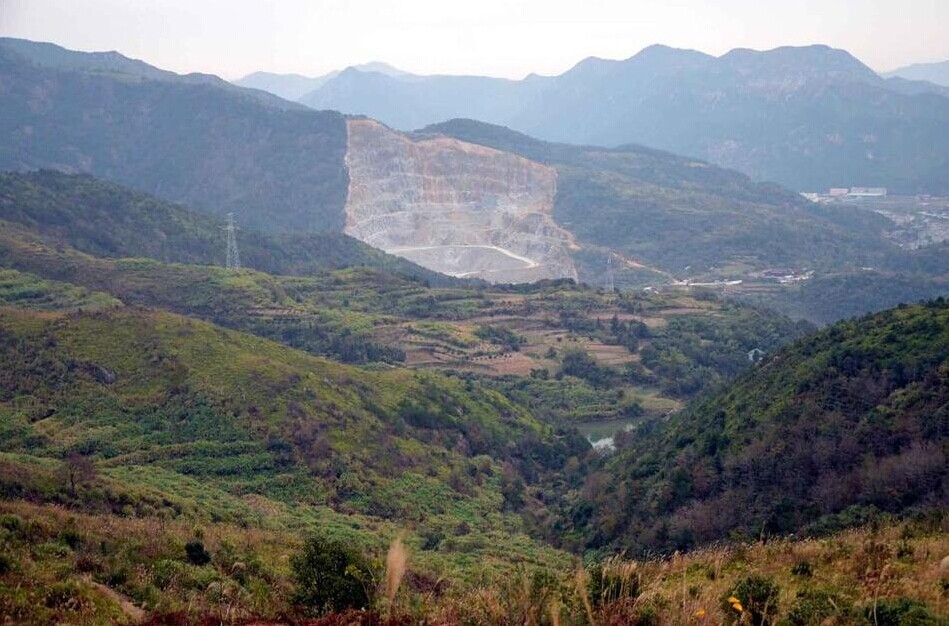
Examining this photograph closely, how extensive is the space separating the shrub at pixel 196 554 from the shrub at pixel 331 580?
4.03 m

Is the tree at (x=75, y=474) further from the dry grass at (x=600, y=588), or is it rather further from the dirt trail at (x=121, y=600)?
the dirt trail at (x=121, y=600)

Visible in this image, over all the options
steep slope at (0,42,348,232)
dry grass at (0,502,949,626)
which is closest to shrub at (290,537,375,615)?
dry grass at (0,502,949,626)

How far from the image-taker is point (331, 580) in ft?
38.1

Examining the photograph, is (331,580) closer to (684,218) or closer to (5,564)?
(5,564)

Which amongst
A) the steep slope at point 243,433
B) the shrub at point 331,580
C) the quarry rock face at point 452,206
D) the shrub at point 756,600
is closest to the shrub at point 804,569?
the shrub at point 756,600

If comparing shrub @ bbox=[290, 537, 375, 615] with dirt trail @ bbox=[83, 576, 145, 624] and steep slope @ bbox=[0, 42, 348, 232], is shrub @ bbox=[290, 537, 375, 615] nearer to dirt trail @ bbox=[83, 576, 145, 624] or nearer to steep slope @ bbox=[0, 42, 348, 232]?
dirt trail @ bbox=[83, 576, 145, 624]

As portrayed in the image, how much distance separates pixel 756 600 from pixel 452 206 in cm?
12959

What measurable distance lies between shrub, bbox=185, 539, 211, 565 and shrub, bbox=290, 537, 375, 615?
403 cm

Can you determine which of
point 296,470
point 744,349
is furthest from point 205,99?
point 296,470

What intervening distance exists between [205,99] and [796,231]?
341 ft

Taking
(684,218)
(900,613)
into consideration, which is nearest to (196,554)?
(900,613)

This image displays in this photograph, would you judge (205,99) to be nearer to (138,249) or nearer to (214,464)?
(138,249)

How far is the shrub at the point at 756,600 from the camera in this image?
957 centimetres

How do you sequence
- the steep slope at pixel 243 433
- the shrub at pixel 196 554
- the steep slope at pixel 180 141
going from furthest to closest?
the steep slope at pixel 180 141 → the steep slope at pixel 243 433 → the shrub at pixel 196 554
